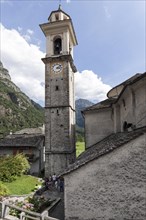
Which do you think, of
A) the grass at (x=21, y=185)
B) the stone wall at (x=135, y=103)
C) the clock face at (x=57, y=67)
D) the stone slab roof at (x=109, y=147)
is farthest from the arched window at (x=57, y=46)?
the stone slab roof at (x=109, y=147)

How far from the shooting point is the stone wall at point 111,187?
32.4 ft

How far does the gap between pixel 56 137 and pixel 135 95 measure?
14341mm

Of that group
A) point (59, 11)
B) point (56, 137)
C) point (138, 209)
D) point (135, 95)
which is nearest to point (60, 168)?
point (56, 137)

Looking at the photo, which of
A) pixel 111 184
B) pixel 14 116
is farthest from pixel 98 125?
pixel 14 116

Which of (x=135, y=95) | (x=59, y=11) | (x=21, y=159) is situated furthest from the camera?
(x=59, y=11)

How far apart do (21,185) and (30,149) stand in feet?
32.1

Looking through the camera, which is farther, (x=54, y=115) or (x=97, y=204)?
(x=54, y=115)

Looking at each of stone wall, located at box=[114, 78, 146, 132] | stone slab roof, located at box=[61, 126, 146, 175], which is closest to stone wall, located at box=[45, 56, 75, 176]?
stone wall, located at box=[114, 78, 146, 132]

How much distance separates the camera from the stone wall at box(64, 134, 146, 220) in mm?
9875

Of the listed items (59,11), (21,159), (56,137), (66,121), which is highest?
(59,11)

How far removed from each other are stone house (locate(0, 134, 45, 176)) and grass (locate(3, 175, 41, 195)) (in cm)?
540

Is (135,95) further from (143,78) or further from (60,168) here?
(60,168)

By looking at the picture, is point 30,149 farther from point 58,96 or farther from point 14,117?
point 14,117

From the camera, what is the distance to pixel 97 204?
34.2 feet
